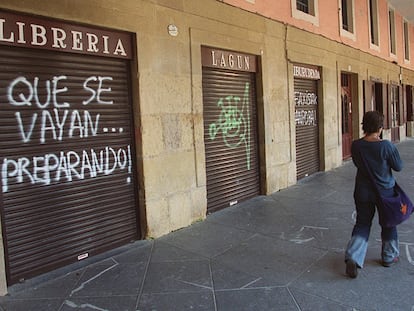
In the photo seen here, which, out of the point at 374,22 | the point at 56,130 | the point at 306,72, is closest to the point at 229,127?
the point at 56,130

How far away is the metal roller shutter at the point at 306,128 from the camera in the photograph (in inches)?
348

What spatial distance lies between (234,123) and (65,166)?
334cm

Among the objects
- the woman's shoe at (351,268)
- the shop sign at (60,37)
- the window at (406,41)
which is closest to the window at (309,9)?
the shop sign at (60,37)

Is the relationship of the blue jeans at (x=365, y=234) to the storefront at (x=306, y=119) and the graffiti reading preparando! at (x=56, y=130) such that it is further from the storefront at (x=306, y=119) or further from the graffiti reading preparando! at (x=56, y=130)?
the storefront at (x=306, y=119)

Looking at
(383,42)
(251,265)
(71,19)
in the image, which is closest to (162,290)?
(251,265)

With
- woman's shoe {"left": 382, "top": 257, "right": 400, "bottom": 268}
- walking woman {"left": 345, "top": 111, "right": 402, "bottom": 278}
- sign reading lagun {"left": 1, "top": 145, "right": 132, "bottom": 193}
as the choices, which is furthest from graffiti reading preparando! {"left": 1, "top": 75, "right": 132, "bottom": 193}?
woman's shoe {"left": 382, "top": 257, "right": 400, "bottom": 268}

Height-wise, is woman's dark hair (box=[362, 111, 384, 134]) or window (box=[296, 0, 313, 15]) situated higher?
window (box=[296, 0, 313, 15])

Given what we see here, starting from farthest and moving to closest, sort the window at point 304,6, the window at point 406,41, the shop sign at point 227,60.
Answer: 1. the window at point 406,41
2. the window at point 304,6
3. the shop sign at point 227,60

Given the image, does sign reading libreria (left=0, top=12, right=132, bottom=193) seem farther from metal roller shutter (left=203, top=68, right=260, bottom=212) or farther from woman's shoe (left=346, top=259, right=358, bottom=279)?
woman's shoe (left=346, top=259, right=358, bottom=279)

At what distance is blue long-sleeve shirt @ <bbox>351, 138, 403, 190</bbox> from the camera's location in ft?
12.2

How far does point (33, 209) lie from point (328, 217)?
406 cm

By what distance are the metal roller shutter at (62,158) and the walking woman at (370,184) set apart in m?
2.69

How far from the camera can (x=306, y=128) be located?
928cm

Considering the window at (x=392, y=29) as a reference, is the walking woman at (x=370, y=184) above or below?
below
